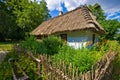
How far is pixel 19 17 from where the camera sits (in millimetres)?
49375

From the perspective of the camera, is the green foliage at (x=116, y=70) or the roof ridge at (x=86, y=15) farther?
the roof ridge at (x=86, y=15)

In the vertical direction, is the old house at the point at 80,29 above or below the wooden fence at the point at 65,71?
above

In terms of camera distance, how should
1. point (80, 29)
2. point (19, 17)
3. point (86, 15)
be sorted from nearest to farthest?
point (80, 29) → point (86, 15) → point (19, 17)

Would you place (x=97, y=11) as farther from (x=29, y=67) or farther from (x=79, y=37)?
(x=29, y=67)

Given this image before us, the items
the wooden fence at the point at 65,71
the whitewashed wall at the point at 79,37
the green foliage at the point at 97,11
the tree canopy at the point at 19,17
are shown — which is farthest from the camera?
the tree canopy at the point at 19,17

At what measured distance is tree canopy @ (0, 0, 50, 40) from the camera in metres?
45.7

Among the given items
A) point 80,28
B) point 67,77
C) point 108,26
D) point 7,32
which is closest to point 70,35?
point 80,28

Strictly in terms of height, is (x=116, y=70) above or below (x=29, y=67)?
below

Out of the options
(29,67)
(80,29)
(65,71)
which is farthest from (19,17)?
(65,71)

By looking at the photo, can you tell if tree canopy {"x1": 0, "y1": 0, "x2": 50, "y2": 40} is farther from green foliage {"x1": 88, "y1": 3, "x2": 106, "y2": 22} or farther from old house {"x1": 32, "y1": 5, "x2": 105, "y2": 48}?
old house {"x1": 32, "y1": 5, "x2": 105, "y2": 48}

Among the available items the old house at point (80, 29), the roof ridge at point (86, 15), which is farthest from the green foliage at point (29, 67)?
the roof ridge at point (86, 15)

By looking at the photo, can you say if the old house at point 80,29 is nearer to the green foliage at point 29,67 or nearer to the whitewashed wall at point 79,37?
the whitewashed wall at point 79,37

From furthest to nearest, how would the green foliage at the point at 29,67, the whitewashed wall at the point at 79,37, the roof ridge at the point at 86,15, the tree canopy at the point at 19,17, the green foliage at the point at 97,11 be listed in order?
1. the tree canopy at the point at 19,17
2. the green foliage at the point at 97,11
3. the roof ridge at the point at 86,15
4. the whitewashed wall at the point at 79,37
5. the green foliage at the point at 29,67

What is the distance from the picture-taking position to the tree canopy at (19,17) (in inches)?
1799
